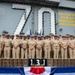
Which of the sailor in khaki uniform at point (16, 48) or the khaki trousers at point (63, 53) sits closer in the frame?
the sailor in khaki uniform at point (16, 48)

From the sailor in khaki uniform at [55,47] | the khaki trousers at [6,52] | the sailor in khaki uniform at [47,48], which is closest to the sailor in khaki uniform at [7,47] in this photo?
the khaki trousers at [6,52]

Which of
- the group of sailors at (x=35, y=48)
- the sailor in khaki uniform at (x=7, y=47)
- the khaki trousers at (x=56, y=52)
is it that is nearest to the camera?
the sailor in khaki uniform at (x=7, y=47)

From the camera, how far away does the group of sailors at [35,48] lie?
54.3 feet

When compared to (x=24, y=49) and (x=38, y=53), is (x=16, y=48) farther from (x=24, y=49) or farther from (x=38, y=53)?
(x=38, y=53)

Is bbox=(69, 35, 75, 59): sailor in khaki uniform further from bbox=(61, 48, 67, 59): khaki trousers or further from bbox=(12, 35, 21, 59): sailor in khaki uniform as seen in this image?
bbox=(12, 35, 21, 59): sailor in khaki uniform

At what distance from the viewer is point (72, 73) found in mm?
14227

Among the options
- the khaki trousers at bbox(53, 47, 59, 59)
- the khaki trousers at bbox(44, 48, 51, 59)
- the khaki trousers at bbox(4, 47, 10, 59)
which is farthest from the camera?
the khaki trousers at bbox(53, 47, 59, 59)

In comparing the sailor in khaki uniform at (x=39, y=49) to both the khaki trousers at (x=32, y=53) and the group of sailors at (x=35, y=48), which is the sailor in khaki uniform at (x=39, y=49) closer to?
the group of sailors at (x=35, y=48)

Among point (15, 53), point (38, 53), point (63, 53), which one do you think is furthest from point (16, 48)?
point (63, 53)

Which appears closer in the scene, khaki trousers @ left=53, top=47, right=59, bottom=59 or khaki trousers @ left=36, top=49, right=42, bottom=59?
khaki trousers @ left=36, top=49, right=42, bottom=59

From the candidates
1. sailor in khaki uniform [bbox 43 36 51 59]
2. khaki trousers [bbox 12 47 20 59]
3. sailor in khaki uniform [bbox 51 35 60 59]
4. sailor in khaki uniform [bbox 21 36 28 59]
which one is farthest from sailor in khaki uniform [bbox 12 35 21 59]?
sailor in khaki uniform [bbox 51 35 60 59]

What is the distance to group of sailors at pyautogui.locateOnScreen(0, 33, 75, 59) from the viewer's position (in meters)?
16.6

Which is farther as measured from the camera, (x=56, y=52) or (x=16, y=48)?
(x=56, y=52)

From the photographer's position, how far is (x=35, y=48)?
55.5 ft
